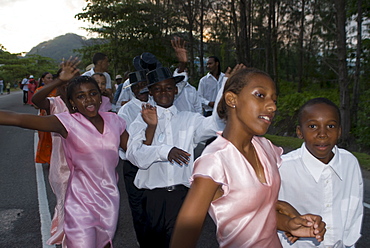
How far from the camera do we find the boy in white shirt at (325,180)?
241 cm

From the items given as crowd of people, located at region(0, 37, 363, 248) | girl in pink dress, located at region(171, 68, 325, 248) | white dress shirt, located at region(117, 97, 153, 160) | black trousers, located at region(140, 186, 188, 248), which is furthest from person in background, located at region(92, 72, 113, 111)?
girl in pink dress, located at region(171, 68, 325, 248)

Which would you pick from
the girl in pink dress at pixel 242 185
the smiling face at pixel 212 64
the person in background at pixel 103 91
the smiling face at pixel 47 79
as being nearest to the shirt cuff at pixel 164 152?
the girl in pink dress at pixel 242 185

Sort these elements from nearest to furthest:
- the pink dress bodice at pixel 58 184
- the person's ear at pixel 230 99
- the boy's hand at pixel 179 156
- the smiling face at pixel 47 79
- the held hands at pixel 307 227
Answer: the held hands at pixel 307 227 < the person's ear at pixel 230 99 < the boy's hand at pixel 179 156 < the pink dress bodice at pixel 58 184 < the smiling face at pixel 47 79

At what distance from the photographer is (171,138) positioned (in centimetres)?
341

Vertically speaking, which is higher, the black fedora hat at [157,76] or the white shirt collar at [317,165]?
the black fedora hat at [157,76]

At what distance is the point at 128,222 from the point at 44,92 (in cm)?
199

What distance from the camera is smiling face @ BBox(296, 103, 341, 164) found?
8.39ft

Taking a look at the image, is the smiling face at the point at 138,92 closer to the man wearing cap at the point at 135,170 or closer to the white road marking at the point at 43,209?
the man wearing cap at the point at 135,170

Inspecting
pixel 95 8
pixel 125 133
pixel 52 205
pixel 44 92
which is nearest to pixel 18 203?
pixel 52 205

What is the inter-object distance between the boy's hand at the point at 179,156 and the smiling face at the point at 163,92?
812 millimetres

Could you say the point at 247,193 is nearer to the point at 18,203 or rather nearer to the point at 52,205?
the point at 52,205

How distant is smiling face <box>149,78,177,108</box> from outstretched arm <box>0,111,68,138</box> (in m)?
0.89

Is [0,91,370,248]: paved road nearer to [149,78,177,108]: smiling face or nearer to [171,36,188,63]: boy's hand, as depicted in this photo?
[149,78,177,108]: smiling face

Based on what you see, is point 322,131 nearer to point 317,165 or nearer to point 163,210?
point 317,165
